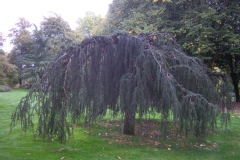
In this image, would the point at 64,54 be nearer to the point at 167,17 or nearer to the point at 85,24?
the point at 167,17

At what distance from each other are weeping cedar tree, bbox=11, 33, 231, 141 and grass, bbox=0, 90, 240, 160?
0.62 metres

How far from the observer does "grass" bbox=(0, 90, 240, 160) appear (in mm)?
5531

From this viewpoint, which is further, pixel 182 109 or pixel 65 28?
pixel 65 28

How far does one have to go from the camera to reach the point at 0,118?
32.3 feet

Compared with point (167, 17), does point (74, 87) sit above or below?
below

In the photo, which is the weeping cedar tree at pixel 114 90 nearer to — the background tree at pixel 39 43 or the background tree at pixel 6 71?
the background tree at pixel 6 71

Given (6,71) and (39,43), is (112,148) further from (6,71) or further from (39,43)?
(39,43)

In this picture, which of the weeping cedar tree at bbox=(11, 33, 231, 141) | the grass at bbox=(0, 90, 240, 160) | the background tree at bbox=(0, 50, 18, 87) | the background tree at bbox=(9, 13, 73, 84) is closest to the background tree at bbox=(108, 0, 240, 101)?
the grass at bbox=(0, 90, 240, 160)

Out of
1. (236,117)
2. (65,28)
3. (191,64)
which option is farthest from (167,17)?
(65,28)

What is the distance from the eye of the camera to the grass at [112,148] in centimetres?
553

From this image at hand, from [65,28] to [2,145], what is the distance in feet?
95.0

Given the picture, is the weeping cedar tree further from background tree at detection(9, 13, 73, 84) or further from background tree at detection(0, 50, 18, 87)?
background tree at detection(9, 13, 73, 84)

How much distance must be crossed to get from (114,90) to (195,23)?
316 inches

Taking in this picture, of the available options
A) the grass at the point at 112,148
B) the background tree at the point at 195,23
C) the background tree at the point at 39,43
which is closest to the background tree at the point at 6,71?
the background tree at the point at 39,43
